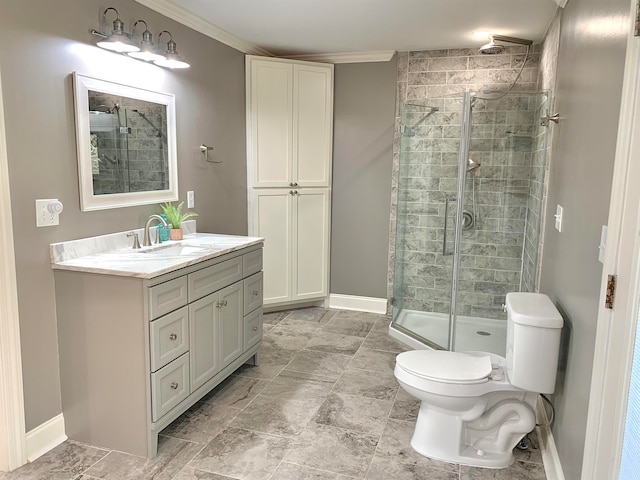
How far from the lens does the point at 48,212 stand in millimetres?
2215

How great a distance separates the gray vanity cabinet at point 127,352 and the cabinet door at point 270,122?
1.81 metres

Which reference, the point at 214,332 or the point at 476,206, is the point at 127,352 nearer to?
the point at 214,332

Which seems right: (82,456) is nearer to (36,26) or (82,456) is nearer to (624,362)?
(36,26)

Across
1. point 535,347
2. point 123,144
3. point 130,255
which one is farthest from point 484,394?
point 123,144

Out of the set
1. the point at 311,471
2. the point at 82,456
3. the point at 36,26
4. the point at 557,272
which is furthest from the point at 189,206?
the point at 557,272

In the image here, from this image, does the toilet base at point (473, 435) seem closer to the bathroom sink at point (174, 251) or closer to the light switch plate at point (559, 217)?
the light switch plate at point (559, 217)

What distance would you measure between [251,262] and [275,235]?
4.02 ft

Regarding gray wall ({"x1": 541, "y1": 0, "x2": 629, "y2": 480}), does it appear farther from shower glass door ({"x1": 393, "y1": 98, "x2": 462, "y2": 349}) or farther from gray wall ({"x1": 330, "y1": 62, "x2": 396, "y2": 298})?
gray wall ({"x1": 330, "y1": 62, "x2": 396, "y2": 298})

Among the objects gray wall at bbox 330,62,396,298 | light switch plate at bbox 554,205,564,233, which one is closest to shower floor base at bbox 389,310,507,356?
gray wall at bbox 330,62,396,298

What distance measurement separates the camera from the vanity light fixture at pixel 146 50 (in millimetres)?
2627

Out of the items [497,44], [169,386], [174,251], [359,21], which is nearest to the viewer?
[169,386]

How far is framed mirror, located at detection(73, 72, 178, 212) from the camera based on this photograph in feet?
7.88

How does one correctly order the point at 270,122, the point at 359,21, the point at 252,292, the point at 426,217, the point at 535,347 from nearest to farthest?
the point at 535,347, the point at 252,292, the point at 359,21, the point at 426,217, the point at 270,122

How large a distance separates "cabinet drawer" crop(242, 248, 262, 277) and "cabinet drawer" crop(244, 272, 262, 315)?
0.04m
